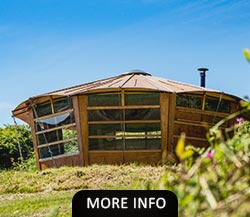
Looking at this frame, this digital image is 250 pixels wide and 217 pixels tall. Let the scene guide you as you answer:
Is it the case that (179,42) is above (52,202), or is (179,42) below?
above

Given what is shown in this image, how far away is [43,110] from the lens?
13758 mm

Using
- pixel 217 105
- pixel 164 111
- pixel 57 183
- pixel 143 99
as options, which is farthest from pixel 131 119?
pixel 57 183

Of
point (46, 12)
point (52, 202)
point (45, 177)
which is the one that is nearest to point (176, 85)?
point (45, 177)

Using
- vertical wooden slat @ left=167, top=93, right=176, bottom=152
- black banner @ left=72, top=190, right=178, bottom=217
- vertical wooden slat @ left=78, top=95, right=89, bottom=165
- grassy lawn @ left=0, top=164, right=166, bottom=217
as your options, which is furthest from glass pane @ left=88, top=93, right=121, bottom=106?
black banner @ left=72, top=190, right=178, bottom=217

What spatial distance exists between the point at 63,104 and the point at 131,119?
2.01m

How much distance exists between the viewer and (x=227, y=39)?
3.80 m

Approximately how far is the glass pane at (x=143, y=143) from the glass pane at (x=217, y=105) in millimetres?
1726

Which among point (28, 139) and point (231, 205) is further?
point (28, 139)

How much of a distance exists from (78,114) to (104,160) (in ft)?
4.40

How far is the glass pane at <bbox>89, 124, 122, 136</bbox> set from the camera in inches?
488

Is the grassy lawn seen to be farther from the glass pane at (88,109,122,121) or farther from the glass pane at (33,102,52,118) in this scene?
the glass pane at (33,102,52,118)

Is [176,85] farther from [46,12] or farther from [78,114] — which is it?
[46,12]

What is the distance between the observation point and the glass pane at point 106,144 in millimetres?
12398

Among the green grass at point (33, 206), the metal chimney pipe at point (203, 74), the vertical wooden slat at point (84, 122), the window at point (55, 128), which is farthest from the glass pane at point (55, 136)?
the metal chimney pipe at point (203, 74)
